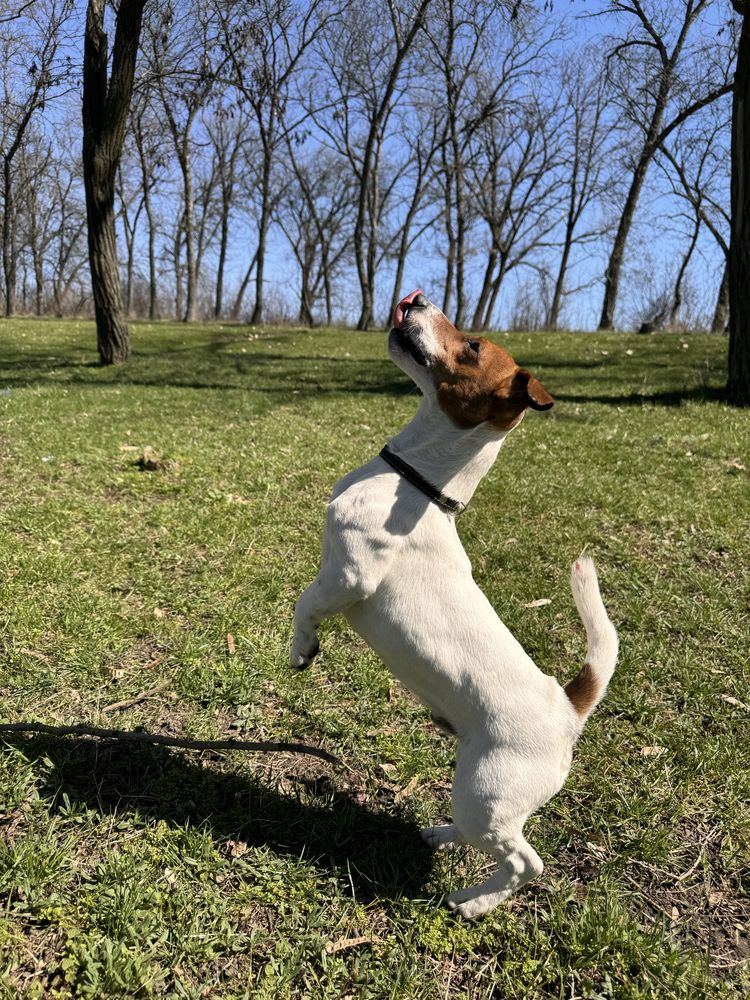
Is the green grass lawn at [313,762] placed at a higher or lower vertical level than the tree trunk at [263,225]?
lower

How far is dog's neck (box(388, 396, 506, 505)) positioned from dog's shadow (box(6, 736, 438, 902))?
1.47m

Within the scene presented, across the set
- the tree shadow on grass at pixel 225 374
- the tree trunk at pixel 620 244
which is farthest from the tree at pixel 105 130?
the tree trunk at pixel 620 244

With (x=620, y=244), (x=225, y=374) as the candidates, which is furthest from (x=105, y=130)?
(x=620, y=244)

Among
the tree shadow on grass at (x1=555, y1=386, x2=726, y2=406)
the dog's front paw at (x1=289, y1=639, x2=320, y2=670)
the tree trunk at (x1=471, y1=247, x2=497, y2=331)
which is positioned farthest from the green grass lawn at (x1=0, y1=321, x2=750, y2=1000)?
the tree trunk at (x1=471, y1=247, x2=497, y2=331)

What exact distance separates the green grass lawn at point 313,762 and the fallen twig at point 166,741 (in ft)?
0.19

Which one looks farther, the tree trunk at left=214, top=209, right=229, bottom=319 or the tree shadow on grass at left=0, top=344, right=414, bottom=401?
the tree trunk at left=214, top=209, right=229, bottom=319

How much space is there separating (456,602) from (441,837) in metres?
1.12

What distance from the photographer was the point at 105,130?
10.0m

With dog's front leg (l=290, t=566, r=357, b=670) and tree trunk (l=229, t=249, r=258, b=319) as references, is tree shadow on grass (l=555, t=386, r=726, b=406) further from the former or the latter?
tree trunk (l=229, t=249, r=258, b=319)

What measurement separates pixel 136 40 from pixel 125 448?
7.60 m

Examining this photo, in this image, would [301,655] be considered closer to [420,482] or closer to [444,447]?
[420,482]

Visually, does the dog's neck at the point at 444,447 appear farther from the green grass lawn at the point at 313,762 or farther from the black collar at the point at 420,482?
the green grass lawn at the point at 313,762

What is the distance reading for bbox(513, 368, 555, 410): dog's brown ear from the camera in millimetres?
1913

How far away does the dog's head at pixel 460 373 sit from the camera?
1981 mm
